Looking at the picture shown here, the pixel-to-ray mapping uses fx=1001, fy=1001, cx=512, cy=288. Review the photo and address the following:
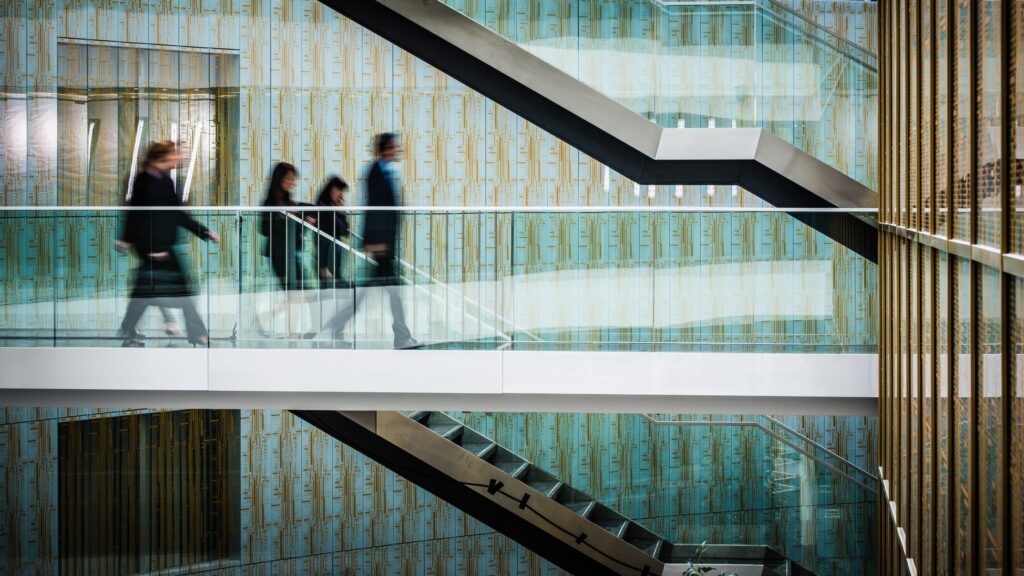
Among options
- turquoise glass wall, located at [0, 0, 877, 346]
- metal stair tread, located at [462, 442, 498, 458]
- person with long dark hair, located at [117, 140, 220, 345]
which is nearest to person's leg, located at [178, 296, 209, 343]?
person with long dark hair, located at [117, 140, 220, 345]

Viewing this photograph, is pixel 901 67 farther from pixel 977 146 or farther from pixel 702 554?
pixel 702 554

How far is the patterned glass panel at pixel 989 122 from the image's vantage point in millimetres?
2436

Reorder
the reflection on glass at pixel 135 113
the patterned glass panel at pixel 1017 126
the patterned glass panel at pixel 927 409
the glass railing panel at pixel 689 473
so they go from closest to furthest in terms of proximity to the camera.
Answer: the patterned glass panel at pixel 1017 126, the patterned glass panel at pixel 927 409, the glass railing panel at pixel 689 473, the reflection on glass at pixel 135 113

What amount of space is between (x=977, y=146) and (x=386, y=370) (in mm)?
3996

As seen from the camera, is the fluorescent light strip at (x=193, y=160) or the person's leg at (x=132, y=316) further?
the fluorescent light strip at (x=193, y=160)

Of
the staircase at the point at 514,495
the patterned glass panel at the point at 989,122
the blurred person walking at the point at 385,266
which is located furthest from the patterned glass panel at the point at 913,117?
the staircase at the point at 514,495

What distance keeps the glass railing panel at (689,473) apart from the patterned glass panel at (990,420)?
21.3 feet

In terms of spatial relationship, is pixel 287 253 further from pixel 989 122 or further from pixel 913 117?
pixel 989 122

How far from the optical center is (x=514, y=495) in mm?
8523

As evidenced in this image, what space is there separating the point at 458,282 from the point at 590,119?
165 cm

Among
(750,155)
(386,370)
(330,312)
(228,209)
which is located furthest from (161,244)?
(750,155)

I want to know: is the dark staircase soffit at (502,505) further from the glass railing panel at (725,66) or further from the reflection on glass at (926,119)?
the reflection on glass at (926,119)

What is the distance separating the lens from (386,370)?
6.06 meters

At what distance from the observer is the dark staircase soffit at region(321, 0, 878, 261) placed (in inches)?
268
